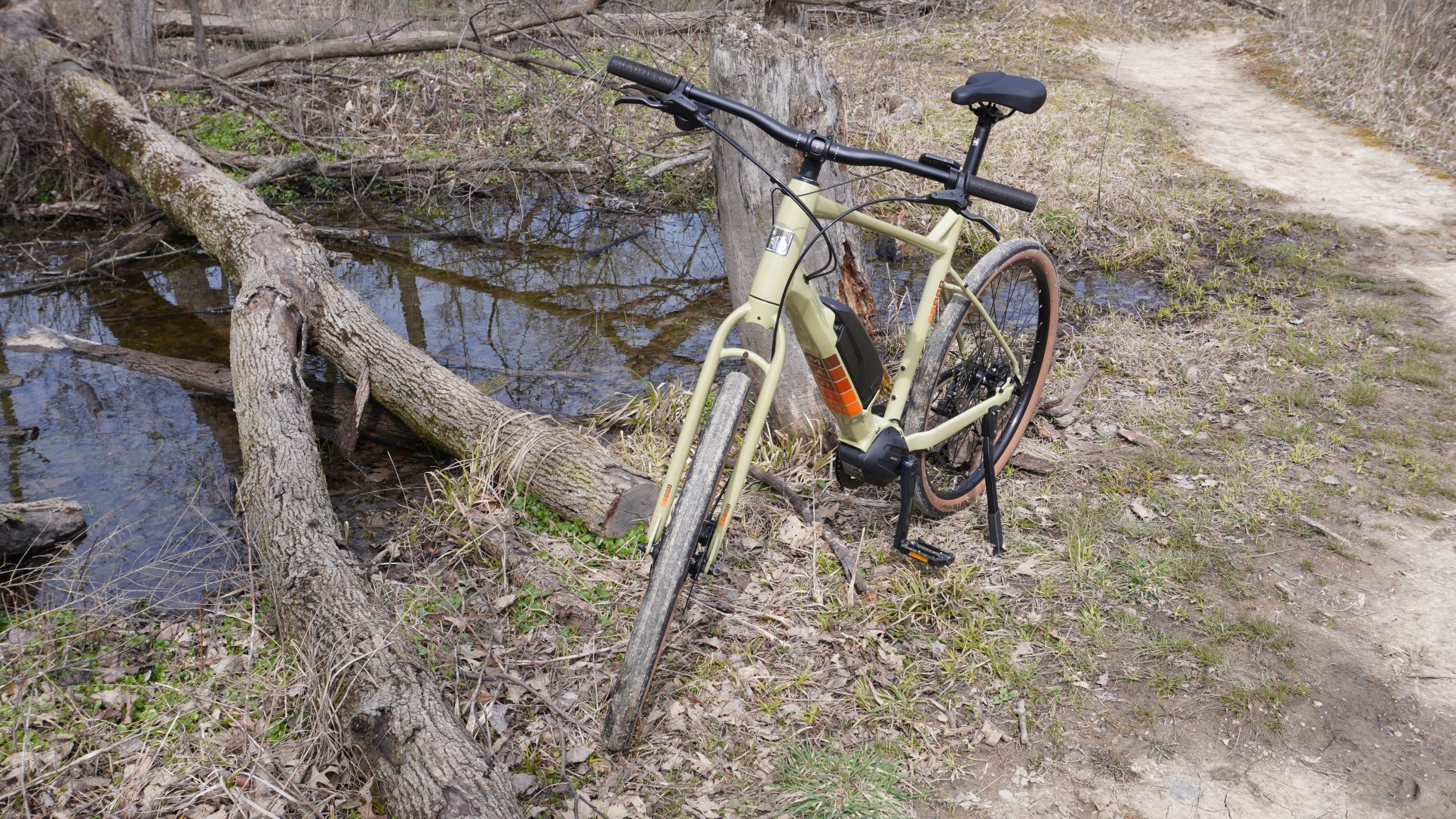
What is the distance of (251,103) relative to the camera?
870 cm

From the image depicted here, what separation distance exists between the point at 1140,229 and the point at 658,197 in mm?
4177

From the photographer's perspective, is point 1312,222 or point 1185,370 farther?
point 1312,222

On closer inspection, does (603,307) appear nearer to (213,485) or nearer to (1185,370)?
(213,485)

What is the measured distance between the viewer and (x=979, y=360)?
3875 mm

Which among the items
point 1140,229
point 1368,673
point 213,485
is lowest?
point 213,485

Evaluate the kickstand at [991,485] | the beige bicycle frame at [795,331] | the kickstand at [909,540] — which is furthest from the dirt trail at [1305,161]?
the kickstand at [909,540]

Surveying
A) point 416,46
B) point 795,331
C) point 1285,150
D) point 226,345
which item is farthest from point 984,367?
point 1285,150

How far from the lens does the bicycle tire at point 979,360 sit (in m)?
3.52

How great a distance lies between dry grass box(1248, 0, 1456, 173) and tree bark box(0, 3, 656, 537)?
27.4 feet

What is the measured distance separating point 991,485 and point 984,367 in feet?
1.83

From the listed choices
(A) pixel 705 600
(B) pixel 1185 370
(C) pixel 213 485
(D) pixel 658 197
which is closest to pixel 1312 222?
(B) pixel 1185 370

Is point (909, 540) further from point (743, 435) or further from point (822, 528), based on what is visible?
point (743, 435)

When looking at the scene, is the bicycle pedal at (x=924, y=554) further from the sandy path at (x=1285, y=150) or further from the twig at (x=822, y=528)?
the sandy path at (x=1285, y=150)

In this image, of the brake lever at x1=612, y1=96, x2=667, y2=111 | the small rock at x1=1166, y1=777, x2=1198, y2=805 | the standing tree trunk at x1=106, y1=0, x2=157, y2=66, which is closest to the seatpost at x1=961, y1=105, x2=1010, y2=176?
the brake lever at x1=612, y1=96, x2=667, y2=111
